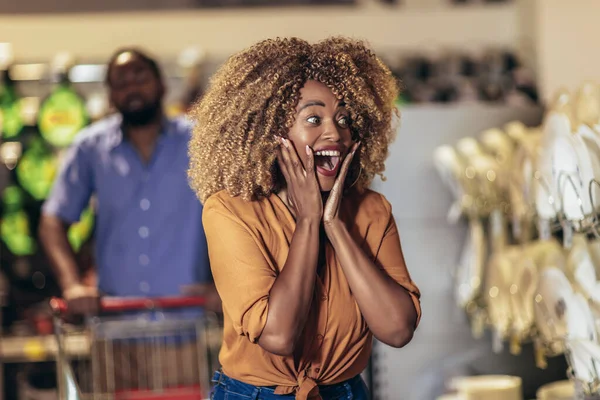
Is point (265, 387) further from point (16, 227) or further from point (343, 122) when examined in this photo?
point (16, 227)

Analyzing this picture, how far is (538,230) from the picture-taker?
10.5 ft

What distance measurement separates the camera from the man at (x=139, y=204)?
3.59 meters

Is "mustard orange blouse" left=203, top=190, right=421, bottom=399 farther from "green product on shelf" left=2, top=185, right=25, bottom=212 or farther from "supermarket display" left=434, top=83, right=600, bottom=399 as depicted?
"green product on shelf" left=2, top=185, right=25, bottom=212

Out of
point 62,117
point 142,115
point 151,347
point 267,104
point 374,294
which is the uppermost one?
point 62,117

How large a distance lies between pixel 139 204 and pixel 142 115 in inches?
13.0

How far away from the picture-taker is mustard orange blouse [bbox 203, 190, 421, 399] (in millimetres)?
1729

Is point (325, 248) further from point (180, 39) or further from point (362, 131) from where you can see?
point (180, 39)

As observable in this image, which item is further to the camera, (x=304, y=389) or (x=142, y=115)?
(x=142, y=115)

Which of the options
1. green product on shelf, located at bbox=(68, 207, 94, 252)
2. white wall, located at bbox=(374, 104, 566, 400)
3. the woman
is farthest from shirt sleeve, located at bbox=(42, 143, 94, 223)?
the woman

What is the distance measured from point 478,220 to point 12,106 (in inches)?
116

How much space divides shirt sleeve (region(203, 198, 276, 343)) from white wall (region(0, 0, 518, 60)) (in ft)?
13.0

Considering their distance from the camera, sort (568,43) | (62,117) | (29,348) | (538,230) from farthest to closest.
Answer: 1. (62,117)
2. (29,348)
3. (568,43)
4. (538,230)

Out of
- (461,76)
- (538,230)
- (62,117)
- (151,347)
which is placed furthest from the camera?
(461,76)

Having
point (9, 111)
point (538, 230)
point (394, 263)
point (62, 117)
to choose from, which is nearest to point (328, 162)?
point (394, 263)
